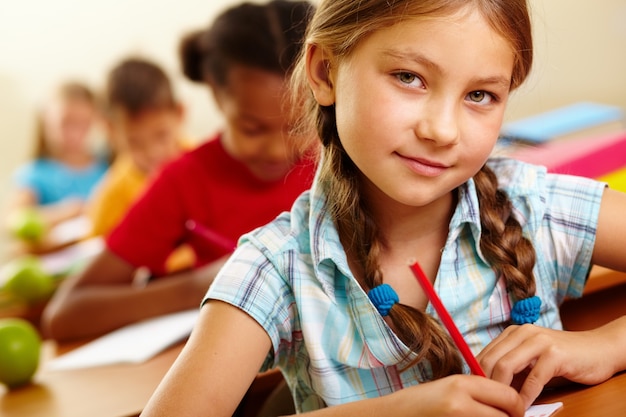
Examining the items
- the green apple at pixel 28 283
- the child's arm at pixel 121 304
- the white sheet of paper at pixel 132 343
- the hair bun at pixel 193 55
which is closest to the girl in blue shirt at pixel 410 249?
the white sheet of paper at pixel 132 343

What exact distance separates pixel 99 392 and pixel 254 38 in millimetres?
775

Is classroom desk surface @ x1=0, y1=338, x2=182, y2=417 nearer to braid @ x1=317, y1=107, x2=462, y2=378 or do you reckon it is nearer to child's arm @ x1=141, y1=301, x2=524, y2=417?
child's arm @ x1=141, y1=301, x2=524, y2=417

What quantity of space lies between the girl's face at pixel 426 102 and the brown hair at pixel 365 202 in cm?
2

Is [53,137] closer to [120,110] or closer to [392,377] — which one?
[120,110]

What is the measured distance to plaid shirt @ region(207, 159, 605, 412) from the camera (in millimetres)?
938

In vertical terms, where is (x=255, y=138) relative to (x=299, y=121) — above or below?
below

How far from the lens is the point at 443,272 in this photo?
97 cm

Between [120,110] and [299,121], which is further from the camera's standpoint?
[120,110]

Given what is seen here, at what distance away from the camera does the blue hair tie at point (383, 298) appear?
0.91 metres

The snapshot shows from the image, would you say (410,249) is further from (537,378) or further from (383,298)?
(537,378)

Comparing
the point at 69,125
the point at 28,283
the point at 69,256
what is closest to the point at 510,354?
the point at 28,283

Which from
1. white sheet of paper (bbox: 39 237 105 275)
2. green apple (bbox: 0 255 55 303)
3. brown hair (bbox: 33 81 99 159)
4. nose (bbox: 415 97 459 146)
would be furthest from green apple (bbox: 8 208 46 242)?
nose (bbox: 415 97 459 146)

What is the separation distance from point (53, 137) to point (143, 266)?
2.52m

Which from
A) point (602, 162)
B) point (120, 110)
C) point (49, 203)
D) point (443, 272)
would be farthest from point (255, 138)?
point (49, 203)
